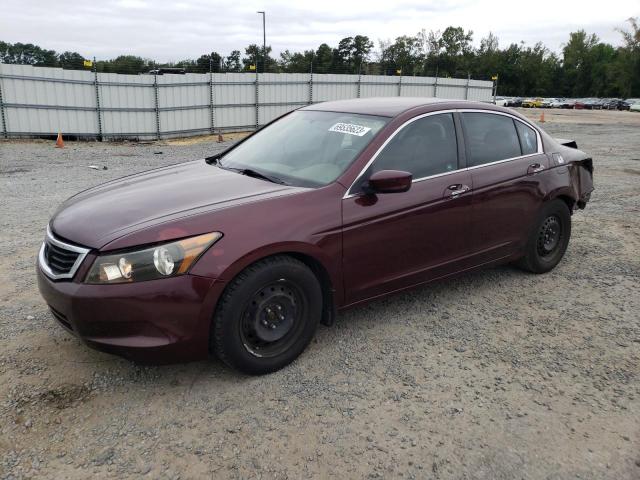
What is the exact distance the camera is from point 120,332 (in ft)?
9.31

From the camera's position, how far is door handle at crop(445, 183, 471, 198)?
3.99 meters

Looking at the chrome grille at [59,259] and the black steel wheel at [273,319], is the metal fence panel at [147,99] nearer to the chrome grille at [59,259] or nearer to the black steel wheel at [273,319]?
the chrome grille at [59,259]

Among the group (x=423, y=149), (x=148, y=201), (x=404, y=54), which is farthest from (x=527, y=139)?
(x=404, y=54)

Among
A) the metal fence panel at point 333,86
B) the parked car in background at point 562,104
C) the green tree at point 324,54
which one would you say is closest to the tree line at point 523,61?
the green tree at point 324,54

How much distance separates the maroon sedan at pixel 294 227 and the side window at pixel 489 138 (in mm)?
→ 14

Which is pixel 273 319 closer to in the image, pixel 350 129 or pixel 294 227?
pixel 294 227

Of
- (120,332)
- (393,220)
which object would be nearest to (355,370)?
(393,220)

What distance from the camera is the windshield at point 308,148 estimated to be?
3668 mm

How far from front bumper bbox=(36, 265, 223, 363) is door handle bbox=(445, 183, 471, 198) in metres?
1.94

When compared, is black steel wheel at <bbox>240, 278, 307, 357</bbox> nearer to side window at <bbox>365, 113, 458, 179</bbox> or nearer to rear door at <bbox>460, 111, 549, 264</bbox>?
side window at <bbox>365, 113, 458, 179</bbox>

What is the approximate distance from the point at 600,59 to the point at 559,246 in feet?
345

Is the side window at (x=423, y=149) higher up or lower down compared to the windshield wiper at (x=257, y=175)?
higher up

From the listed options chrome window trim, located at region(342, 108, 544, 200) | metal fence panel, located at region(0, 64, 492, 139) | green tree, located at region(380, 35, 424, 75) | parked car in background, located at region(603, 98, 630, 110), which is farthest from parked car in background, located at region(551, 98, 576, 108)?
chrome window trim, located at region(342, 108, 544, 200)

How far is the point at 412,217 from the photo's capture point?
12.3 ft
